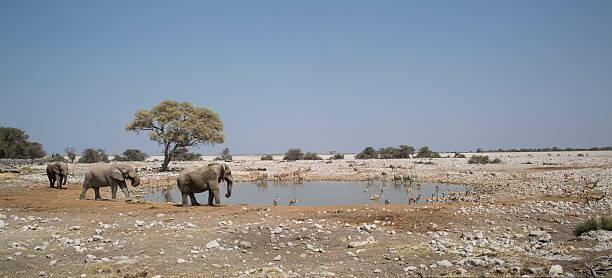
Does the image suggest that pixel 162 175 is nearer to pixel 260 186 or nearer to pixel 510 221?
pixel 260 186

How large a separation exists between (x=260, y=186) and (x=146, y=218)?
14532 millimetres

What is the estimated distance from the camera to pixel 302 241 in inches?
377

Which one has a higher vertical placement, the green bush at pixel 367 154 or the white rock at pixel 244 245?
the green bush at pixel 367 154

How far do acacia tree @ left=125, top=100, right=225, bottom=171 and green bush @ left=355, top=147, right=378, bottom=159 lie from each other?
33.7m

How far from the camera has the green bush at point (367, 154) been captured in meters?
65.6

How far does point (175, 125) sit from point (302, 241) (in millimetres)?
30805

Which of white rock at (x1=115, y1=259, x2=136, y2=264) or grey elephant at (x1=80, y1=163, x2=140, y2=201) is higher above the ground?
grey elephant at (x1=80, y1=163, x2=140, y2=201)

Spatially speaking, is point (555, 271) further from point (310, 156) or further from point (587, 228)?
point (310, 156)

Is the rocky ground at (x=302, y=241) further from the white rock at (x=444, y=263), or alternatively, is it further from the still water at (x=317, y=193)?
the still water at (x=317, y=193)

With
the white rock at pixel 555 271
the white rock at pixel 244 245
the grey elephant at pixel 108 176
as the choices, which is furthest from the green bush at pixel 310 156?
the white rock at pixel 555 271

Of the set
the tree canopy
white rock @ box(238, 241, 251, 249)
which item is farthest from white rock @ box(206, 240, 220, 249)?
the tree canopy

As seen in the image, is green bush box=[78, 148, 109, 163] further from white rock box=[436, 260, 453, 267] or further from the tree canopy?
white rock box=[436, 260, 453, 267]

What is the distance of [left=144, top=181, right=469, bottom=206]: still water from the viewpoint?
18406 millimetres

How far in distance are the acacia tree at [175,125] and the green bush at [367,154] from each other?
33681 millimetres
